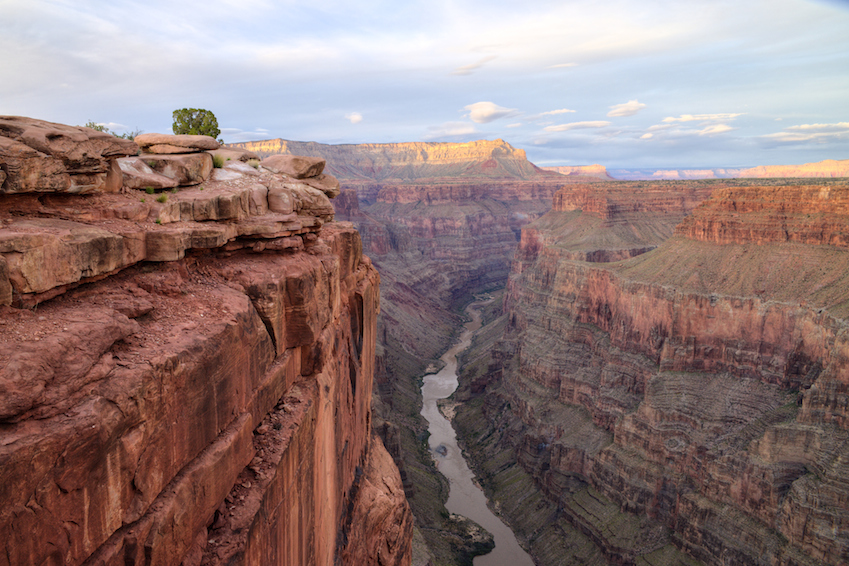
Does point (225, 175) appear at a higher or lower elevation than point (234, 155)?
lower

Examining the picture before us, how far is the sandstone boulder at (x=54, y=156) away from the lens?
9914 millimetres

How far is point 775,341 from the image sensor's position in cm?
4741

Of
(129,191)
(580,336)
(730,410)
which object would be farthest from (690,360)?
(129,191)

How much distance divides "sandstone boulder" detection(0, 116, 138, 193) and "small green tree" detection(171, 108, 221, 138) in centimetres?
2065

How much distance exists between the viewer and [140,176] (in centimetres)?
1474

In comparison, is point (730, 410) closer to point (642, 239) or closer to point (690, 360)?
point (690, 360)

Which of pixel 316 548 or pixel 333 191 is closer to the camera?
pixel 316 548

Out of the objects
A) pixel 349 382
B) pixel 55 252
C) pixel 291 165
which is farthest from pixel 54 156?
pixel 349 382

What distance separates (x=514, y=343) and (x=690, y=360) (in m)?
33.4

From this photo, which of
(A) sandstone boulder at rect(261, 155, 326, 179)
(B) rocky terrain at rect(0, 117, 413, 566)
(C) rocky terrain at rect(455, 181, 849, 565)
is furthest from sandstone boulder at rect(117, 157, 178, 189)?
(C) rocky terrain at rect(455, 181, 849, 565)

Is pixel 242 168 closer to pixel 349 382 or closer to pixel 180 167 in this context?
pixel 180 167

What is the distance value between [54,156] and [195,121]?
23.7m

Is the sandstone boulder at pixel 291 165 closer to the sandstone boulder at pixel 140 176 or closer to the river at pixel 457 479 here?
the sandstone boulder at pixel 140 176

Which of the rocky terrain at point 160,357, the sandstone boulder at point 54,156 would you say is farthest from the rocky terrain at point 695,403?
the sandstone boulder at point 54,156
